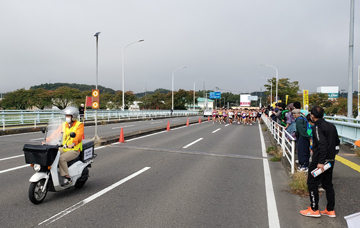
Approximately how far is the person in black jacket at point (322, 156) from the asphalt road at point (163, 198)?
8.0 inches

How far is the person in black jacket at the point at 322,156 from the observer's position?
4250 millimetres

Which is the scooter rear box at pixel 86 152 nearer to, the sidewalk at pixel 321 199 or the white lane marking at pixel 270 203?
the white lane marking at pixel 270 203

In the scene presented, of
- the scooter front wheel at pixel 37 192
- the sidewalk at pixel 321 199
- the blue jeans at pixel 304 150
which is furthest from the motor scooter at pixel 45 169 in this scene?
the blue jeans at pixel 304 150

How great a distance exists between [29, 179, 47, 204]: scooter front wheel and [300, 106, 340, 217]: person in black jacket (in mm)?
4391

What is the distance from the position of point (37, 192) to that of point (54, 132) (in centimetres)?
115

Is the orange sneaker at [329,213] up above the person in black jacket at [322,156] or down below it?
below

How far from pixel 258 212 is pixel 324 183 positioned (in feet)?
3.79

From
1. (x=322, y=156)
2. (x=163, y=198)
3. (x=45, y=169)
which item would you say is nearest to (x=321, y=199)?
(x=322, y=156)

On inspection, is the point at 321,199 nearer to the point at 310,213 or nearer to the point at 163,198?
the point at 310,213

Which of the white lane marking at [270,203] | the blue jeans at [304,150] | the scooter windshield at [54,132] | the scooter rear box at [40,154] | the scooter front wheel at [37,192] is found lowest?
the white lane marking at [270,203]

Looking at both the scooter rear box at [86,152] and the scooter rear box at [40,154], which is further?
the scooter rear box at [86,152]

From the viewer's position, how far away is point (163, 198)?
17.2 ft

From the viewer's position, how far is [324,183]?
14.7 ft

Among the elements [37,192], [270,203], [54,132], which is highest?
[54,132]
